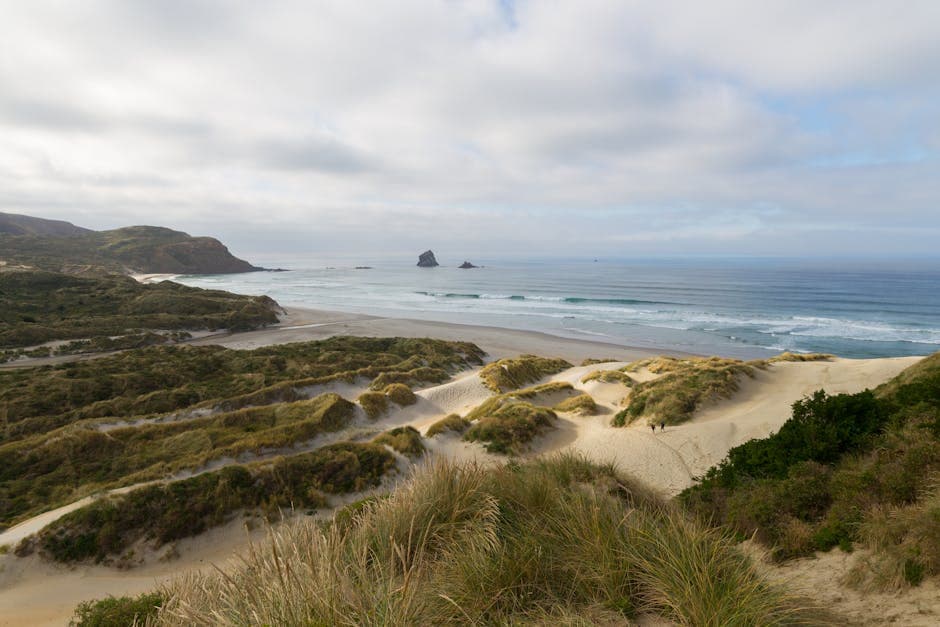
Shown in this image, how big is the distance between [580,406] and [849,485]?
11.2 metres

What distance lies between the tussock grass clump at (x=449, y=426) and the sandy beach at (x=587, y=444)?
0.30 metres

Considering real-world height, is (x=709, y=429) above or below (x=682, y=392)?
below

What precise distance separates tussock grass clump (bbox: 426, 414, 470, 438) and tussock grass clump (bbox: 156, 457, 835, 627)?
8959 millimetres

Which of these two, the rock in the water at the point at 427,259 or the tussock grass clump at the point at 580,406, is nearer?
the tussock grass clump at the point at 580,406

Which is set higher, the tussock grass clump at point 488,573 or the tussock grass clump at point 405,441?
the tussock grass clump at point 488,573

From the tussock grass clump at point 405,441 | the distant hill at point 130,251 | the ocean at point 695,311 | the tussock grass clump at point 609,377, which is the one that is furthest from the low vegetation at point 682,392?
the distant hill at point 130,251

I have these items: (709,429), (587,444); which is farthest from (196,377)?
(709,429)

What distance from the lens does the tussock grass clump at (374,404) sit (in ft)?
55.3

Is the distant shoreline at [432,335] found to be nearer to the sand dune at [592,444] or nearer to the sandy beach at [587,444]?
the sandy beach at [587,444]

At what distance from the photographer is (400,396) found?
18.4 meters

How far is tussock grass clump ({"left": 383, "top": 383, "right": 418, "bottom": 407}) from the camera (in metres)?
18.2

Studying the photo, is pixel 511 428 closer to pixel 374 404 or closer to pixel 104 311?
pixel 374 404

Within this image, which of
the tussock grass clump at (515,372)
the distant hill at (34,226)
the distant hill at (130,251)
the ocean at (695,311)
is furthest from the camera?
the distant hill at (34,226)

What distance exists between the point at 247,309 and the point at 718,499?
4589 cm
